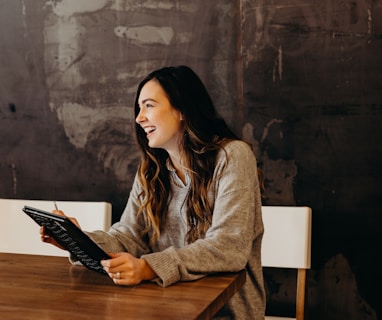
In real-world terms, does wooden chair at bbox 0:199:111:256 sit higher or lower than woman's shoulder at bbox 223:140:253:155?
lower

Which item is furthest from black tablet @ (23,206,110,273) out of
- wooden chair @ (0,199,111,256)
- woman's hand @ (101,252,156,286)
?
wooden chair @ (0,199,111,256)

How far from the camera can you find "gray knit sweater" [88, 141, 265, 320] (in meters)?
1.54

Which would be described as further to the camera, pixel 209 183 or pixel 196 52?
pixel 196 52

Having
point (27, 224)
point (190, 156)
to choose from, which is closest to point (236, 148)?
point (190, 156)

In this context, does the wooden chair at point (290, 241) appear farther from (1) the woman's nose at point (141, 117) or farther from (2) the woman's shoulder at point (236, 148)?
(1) the woman's nose at point (141, 117)

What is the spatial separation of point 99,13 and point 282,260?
54.5 inches

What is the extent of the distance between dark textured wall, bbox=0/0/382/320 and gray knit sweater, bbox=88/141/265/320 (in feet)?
2.34

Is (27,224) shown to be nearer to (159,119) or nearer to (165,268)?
(159,119)

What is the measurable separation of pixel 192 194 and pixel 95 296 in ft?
1.79

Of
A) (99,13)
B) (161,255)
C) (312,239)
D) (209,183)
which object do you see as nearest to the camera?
(161,255)

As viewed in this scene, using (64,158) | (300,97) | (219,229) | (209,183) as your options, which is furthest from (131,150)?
(219,229)

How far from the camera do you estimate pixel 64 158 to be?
2.88m

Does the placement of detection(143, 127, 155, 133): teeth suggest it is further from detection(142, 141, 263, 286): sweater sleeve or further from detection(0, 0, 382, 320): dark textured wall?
detection(0, 0, 382, 320): dark textured wall

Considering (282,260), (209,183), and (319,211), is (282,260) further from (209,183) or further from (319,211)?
(209,183)
